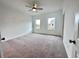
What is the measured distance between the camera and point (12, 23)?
6625 mm

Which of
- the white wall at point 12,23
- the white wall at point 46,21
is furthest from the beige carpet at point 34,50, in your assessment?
the white wall at point 46,21

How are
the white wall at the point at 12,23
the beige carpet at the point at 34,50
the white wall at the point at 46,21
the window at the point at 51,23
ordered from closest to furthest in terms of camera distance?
the beige carpet at the point at 34,50
the white wall at the point at 12,23
the white wall at the point at 46,21
the window at the point at 51,23

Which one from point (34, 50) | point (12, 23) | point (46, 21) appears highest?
point (46, 21)

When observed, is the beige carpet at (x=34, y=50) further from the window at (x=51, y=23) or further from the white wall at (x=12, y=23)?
the window at (x=51, y=23)

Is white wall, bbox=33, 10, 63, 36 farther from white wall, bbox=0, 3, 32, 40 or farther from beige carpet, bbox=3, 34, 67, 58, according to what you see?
beige carpet, bbox=3, 34, 67, 58

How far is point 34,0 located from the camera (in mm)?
4633

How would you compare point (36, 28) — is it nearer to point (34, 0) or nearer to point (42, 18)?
point (42, 18)

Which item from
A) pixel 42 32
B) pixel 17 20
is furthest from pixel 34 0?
pixel 42 32

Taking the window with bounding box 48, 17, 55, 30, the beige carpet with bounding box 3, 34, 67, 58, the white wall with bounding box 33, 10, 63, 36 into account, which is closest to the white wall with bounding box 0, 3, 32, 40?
the beige carpet with bounding box 3, 34, 67, 58

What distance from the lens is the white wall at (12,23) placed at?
576 cm

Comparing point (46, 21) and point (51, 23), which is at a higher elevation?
point (46, 21)

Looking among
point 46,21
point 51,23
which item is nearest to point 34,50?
point 51,23

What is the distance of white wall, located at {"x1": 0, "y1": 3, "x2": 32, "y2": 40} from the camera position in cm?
Answer: 576

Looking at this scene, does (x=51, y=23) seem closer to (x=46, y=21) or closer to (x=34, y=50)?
(x=46, y=21)
